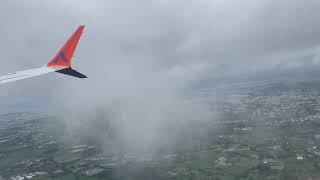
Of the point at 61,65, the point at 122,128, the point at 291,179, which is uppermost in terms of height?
the point at 61,65

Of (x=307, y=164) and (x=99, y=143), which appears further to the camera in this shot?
(x=99, y=143)

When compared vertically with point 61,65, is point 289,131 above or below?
below

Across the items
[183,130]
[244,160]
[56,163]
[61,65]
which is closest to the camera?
[61,65]

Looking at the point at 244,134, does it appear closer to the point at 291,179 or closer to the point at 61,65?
the point at 291,179

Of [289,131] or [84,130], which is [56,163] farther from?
[289,131]

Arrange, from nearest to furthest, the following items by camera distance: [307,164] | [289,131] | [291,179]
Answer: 1. [291,179]
2. [307,164]
3. [289,131]

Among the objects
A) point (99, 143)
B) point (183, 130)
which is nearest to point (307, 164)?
point (183, 130)

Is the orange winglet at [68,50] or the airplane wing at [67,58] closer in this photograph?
the airplane wing at [67,58]

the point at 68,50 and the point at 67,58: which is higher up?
the point at 68,50

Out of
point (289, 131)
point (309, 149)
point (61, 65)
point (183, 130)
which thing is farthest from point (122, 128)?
point (61, 65)

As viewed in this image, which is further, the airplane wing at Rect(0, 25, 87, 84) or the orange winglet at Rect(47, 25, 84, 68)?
the orange winglet at Rect(47, 25, 84, 68)
